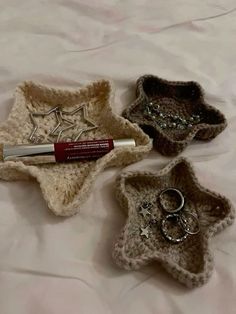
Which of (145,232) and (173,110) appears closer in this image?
(145,232)

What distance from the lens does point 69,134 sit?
1.74 feet

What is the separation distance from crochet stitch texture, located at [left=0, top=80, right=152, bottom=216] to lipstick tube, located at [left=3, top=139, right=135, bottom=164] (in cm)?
1

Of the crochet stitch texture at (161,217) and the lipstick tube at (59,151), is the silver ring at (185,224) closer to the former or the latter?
the crochet stitch texture at (161,217)

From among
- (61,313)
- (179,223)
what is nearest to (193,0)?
(179,223)

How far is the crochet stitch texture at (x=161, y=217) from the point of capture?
1.36ft

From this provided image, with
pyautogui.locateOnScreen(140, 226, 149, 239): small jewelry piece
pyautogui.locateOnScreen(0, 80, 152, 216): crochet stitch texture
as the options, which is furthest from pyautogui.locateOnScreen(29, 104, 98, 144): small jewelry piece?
pyautogui.locateOnScreen(140, 226, 149, 239): small jewelry piece

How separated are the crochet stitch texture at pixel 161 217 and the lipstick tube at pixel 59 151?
0.05 metres

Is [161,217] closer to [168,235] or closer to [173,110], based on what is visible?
[168,235]

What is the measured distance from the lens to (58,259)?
43 cm

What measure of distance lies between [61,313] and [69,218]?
0.34 feet

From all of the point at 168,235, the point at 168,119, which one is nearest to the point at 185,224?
the point at 168,235

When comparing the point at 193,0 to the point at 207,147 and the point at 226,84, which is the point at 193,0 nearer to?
the point at 226,84

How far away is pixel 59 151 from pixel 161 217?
14 centimetres

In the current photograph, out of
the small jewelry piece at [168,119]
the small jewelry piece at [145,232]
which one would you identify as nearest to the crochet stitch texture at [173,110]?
the small jewelry piece at [168,119]
